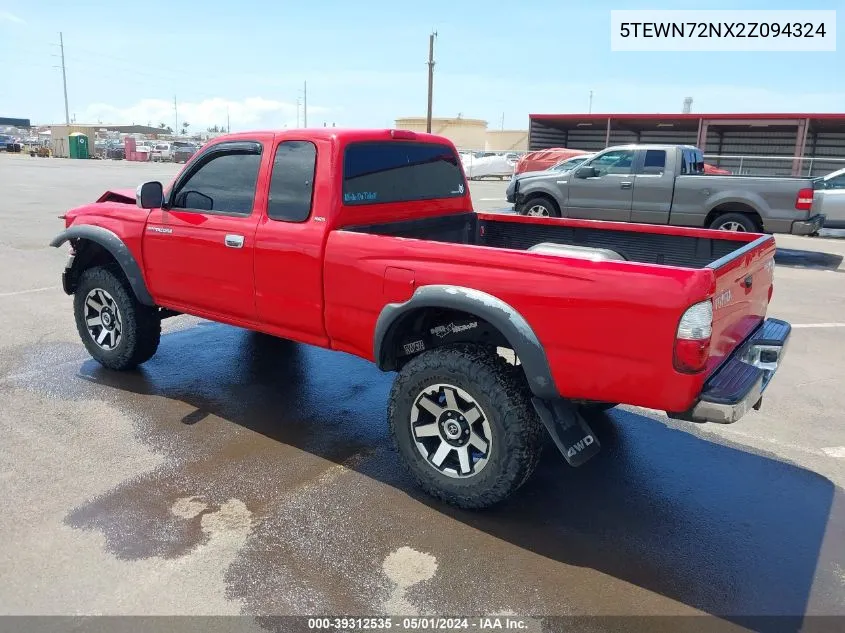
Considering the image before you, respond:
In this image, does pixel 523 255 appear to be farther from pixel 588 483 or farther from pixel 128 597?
pixel 128 597

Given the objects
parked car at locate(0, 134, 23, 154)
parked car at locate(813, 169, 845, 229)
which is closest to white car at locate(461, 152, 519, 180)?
parked car at locate(813, 169, 845, 229)

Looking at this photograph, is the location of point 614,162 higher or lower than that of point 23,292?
higher

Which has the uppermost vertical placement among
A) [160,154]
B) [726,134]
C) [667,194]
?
[726,134]

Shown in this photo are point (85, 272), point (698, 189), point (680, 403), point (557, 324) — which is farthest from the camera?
point (698, 189)

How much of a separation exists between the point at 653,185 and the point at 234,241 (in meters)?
9.72

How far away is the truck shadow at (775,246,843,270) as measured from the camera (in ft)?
37.6

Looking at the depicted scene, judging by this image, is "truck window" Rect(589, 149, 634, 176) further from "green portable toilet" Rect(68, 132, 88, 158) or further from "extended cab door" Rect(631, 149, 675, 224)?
"green portable toilet" Rect(68, 132, 88, 158)

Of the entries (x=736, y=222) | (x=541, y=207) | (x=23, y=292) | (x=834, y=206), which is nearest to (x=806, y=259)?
(x=736, y=222)

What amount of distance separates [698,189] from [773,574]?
32.4 feet

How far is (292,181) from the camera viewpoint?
4242mm

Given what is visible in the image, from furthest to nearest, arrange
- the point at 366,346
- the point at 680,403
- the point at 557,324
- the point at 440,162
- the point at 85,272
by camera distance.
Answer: the point at 85,272
the point at 440,162
the point at 366,346
the point at 557,324
the point at 680,403

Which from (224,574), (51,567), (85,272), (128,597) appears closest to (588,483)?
(224,574)

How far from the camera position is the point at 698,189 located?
38.7 ft

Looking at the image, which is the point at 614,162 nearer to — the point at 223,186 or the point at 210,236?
the point at 223,186
